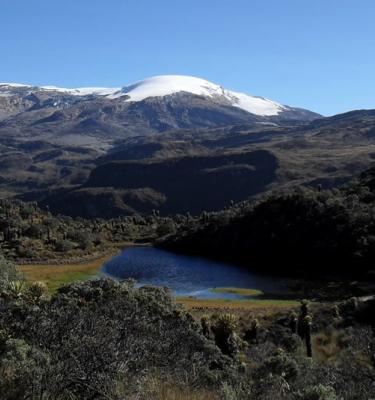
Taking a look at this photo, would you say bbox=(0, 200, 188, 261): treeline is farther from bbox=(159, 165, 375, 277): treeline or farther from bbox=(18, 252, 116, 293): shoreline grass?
bbox=(159, 165, 375, 277): treeline

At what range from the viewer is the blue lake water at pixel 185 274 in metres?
86.6

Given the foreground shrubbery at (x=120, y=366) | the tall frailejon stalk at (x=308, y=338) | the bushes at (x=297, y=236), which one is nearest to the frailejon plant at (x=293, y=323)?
the tall frailejon stalk at (x=308, y=338)

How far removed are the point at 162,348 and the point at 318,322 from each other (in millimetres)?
32165

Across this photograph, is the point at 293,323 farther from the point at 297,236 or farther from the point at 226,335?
the point at 297,236

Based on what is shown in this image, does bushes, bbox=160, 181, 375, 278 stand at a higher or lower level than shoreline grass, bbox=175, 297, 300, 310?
higher

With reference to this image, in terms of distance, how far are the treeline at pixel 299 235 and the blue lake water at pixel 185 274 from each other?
21.6 feet

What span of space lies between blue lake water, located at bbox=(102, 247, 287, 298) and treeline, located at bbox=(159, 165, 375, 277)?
6.59 meters

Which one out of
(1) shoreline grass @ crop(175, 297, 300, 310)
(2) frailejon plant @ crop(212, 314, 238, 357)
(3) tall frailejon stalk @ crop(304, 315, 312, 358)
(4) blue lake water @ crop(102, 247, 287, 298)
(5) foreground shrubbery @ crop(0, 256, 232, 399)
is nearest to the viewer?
(5) foreground shrubbery @ crop(0, 256, 232, 399)

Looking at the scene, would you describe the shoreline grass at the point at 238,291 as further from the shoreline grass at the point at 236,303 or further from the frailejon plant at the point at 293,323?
the frailejon plant at the point at 293,323

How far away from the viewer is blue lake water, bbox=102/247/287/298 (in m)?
86.6

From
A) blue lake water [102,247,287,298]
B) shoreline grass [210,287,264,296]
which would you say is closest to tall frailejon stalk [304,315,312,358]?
blue lake water [102,247,287,298]

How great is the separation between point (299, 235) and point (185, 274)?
24.4m

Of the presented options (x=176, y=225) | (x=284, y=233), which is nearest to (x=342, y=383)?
(x=284, y=233)

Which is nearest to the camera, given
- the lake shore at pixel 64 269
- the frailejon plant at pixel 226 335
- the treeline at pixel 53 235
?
the frailejon plant at pixel 226 335
